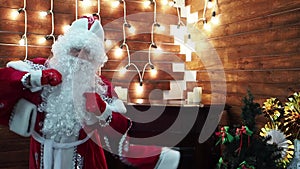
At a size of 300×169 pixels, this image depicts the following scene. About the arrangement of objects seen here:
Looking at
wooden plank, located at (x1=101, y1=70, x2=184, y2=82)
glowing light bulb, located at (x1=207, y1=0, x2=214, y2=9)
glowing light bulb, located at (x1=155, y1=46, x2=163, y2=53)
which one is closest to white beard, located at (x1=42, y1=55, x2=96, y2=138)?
wooden plank, located at (x1=101, y1=70, x2=184, y2=82)

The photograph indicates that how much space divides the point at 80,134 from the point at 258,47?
1.52 meters

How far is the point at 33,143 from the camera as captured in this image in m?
1.74

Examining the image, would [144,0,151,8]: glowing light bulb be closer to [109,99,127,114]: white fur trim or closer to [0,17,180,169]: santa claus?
[0,17,180,169]: santa claus

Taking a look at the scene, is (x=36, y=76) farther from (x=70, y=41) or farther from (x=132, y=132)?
(x=132, y=132)

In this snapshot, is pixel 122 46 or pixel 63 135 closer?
pixel 63 135

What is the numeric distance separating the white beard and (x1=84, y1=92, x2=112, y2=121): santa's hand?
4 cm

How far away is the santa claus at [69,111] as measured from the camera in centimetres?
162

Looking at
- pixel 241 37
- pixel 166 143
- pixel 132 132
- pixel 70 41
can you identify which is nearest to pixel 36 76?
pixel 70 41

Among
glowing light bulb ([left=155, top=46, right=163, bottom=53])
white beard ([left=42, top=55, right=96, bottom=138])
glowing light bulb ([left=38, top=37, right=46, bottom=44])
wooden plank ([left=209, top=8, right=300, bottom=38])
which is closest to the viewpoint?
white beard ([left=42, top=55, right=96, bottom=138])

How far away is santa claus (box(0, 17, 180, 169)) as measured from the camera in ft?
5.32

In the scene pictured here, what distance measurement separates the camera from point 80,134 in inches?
67.1

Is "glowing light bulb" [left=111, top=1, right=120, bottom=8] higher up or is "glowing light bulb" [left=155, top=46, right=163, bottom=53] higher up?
"glowing light bulb" [left=111, top=1, right=120, bottom=8]

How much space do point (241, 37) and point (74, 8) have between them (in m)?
1.43

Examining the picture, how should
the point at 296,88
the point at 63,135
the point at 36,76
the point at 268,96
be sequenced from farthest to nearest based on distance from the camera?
1. the point at 268,96
2. the point at 296,88
3. the point at 63,135
4. the point at 36,76
